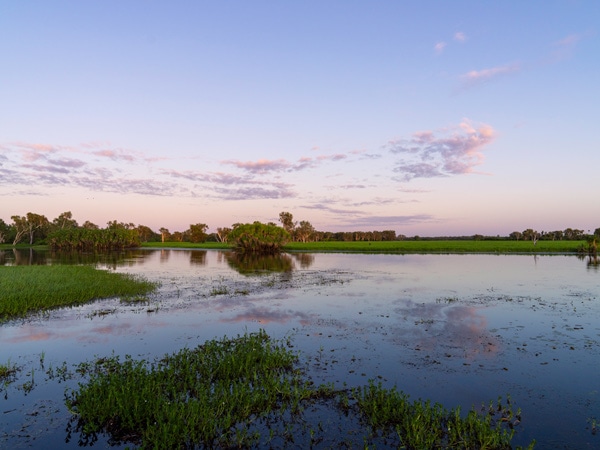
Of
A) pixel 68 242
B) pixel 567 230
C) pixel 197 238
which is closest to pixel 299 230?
pixel 197 238

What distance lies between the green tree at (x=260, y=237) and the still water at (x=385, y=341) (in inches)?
2748

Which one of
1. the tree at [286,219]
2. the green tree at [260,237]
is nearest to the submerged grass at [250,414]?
the green tree at [260,237]

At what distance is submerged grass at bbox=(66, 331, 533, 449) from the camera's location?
7758 mm

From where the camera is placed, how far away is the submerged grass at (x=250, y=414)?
776cm

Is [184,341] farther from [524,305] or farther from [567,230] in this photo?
[567,230]

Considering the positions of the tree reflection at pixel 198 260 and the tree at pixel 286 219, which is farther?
the tree at pixel 286 219

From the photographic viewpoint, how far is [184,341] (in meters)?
15.2

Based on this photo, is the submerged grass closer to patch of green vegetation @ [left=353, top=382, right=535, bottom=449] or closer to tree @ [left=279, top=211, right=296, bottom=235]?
patch of green vegetation @ [left=353, top=382, right=535, bottom=449]

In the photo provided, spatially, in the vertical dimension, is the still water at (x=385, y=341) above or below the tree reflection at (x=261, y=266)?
below

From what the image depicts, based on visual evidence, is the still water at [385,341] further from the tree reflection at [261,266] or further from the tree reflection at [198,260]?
the tree reflection at [198,260]

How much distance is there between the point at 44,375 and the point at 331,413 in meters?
9.10

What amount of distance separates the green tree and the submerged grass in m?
88.5

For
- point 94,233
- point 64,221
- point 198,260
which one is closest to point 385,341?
point 198,260

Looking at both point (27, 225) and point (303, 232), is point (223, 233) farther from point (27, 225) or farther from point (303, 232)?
point (27, 225)
